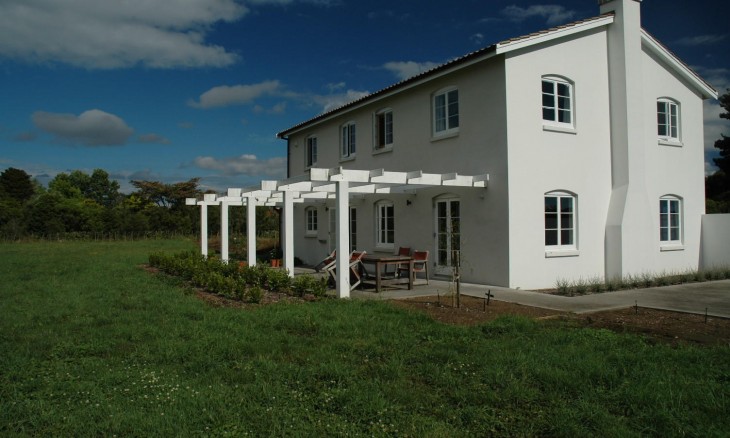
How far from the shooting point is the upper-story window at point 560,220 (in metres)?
13.0

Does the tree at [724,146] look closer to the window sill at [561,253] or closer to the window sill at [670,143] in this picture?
the window sill at [670,143]

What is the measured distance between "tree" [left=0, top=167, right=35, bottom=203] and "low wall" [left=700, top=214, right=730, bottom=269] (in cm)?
5992

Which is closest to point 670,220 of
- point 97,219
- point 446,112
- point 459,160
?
point 459,160

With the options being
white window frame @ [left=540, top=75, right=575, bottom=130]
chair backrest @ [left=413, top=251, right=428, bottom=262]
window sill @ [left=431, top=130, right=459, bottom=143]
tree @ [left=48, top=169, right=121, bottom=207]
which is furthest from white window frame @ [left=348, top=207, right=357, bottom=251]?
tree @ [left=48, top=169, right=121, bottom=207]

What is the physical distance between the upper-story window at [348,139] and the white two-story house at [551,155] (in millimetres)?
1358

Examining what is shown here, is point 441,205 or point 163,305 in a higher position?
point 441,205

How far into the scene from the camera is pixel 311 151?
2194cm

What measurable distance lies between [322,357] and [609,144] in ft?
37.9

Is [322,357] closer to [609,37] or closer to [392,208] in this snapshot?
[392,208]

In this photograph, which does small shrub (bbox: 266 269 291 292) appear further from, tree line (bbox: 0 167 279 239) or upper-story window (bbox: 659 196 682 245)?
tree line (bbox: 0 167 279 239)

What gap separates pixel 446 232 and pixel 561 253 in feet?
9.70

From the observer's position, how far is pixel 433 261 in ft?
46.9

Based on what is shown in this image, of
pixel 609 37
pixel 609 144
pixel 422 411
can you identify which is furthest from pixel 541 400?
pixel 609 37

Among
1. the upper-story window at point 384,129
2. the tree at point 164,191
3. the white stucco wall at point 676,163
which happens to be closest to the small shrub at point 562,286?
the white stucco wall at point 676,163
